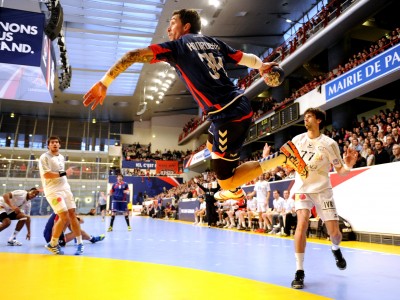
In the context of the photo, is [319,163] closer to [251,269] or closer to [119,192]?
[251,269]

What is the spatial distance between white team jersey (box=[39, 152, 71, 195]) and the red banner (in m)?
32.3

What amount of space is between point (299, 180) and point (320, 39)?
44.4ft

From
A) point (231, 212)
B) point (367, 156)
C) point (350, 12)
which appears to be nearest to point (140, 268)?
point (367, 156)

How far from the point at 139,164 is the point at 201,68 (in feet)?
117

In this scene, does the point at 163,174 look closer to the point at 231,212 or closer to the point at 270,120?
the point at 270,120

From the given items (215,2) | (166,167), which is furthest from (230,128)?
(166,167)

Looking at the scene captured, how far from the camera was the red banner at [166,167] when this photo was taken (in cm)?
3828

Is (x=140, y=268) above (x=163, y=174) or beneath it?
beneath

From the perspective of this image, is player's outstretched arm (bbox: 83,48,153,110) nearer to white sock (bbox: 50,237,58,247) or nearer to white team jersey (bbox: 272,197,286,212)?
white sock (bbox: 50,237,58,247)

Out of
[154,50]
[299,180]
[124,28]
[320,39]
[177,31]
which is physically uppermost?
[124,28]

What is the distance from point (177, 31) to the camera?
2.95m

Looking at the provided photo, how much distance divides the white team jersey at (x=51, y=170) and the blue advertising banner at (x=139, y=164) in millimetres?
31900

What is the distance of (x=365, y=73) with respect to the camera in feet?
38.9

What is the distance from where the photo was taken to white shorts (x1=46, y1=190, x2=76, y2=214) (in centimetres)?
562
